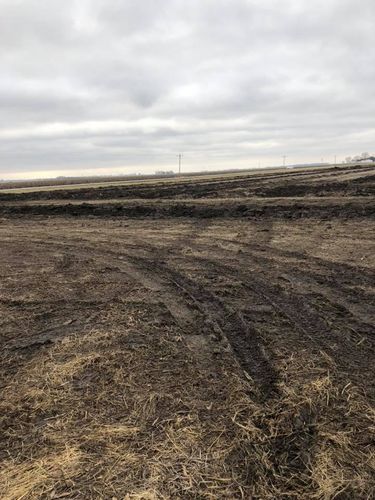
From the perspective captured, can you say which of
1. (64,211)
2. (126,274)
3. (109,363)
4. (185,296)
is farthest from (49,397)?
(64,211)

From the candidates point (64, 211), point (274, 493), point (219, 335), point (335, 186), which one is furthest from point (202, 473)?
point (335, 186)

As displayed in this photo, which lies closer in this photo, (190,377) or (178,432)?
(178,432)

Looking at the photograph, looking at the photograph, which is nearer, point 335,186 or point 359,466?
point 359,466

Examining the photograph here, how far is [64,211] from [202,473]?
67.3 ft

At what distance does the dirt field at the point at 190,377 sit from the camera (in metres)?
3.05

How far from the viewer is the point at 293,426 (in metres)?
3.50

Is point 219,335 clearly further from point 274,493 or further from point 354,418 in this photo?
point 274,493

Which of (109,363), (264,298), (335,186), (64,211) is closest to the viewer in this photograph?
(109,363)

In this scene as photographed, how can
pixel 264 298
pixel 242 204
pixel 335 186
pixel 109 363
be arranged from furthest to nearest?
pixel 335 186
pixel 242 204
pixel 264 298
pixel 109 363

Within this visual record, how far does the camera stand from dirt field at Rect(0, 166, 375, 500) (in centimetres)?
305

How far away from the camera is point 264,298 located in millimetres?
6875

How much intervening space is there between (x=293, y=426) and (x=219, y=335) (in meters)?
1.95

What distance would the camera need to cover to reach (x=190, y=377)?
4375 mm

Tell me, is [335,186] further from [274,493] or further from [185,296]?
[274,493]
